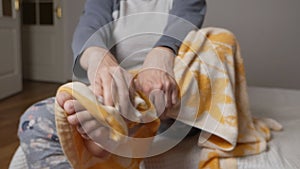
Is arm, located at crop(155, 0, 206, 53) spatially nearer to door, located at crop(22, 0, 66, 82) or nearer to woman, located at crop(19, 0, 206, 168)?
woman, located at crop(19, 0, 206, 168)

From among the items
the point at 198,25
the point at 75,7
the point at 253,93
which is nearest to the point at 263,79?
the point at 253,93

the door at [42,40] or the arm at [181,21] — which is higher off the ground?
the arm at [181,21]

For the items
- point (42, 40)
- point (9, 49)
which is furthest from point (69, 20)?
point (9, 49)

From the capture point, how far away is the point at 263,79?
2506 millimetres

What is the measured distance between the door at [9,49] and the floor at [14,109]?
0.29 feet

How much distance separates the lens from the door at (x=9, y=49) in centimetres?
249

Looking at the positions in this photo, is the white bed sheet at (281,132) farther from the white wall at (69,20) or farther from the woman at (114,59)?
the white wall at (69,20)

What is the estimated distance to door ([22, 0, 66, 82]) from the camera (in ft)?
10.3

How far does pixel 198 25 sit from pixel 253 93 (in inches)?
22.2

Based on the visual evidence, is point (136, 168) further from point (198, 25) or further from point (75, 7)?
point (75, 7)

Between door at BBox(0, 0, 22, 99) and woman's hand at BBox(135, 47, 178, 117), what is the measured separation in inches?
84.5

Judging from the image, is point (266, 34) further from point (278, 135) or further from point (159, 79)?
point (159, 79)

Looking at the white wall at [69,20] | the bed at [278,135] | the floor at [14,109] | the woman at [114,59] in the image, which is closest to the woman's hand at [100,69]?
the woman at [114,59]

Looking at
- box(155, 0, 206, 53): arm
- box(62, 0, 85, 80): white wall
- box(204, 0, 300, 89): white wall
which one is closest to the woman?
box(155, 0, 206, 53): arm
